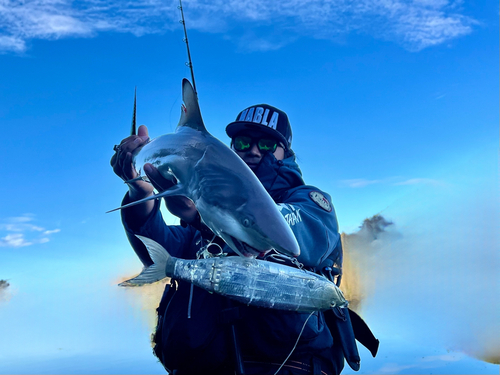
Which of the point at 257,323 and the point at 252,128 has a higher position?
the point at 252,128

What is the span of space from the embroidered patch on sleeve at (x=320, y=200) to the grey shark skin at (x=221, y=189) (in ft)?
4.34

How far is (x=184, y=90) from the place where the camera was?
3.62 metres

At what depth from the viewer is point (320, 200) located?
4172 millimetres

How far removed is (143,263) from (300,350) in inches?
76.2

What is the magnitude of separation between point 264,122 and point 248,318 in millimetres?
2180

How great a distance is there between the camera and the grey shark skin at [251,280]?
360 centimetres

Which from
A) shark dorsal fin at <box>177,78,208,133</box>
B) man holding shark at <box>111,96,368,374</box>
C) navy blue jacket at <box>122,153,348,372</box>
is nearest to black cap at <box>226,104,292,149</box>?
man holding shark at <box>111,96,368,374</box>

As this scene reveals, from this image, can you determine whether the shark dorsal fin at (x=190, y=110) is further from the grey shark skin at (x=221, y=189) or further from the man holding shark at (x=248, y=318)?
the man holding shark at (x=248, y=318)

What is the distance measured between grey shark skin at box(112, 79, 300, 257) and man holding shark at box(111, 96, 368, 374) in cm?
31

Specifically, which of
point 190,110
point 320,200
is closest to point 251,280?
point 320,200

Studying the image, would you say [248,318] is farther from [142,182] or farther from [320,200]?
[142,182]

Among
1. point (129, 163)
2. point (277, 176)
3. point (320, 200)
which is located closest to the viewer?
point (129, 163)

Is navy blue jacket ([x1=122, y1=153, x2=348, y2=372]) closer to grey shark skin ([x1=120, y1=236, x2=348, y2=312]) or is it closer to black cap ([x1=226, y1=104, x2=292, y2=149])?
grey shark skin ([x1=120, y1=236, x2=348, y2=312])

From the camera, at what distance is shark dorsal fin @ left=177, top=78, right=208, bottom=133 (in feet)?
11.1
